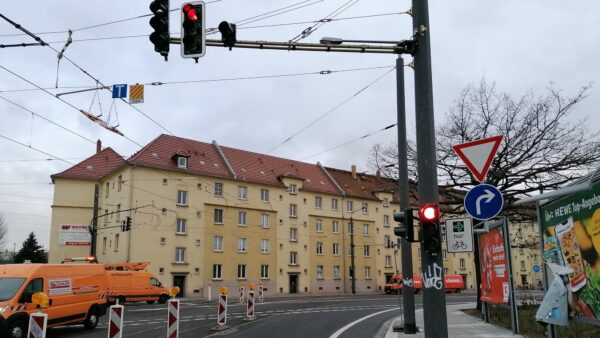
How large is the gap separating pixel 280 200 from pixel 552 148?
123 ft

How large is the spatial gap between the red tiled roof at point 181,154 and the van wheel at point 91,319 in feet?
93.2

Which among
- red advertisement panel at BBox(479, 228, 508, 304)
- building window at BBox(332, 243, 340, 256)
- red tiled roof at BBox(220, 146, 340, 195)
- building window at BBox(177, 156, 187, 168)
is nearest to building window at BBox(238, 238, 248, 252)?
red tiled roof at BBox(220, 146, 340, 195)

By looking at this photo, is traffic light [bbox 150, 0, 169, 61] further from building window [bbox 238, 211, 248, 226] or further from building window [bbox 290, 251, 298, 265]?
building window [bbox 290, 251, 298, 265]

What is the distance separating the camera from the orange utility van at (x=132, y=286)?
32.8 m

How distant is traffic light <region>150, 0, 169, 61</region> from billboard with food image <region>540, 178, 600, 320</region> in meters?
6.86

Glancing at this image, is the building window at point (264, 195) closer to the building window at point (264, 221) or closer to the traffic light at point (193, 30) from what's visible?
the building window at point (264, 221)

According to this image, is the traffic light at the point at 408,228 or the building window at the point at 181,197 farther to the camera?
the building window at the point at 181,197

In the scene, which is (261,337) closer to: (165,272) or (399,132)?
(399,132)

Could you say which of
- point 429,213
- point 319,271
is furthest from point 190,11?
point 319,271

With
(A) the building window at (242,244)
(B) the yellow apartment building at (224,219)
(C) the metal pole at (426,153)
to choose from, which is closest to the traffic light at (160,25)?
(C) the metal pole at (426,153)

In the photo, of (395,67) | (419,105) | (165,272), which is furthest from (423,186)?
(165,272)

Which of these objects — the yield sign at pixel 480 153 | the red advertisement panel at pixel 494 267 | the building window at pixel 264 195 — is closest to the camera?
the yield sign at pixel 480 153

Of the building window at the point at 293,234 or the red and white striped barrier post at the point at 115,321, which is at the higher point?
the building window at the point at 293,234

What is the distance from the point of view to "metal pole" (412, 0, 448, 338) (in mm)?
8406
